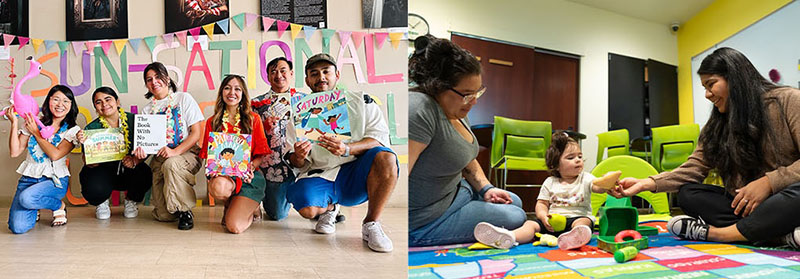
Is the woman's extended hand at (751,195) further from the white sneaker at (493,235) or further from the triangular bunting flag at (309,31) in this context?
the triangular bunting flag at (309,31)

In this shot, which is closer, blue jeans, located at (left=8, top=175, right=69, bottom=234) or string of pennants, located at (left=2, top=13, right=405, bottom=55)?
blue jeans, located at (left=8, top=175, right=69, bottom=234)

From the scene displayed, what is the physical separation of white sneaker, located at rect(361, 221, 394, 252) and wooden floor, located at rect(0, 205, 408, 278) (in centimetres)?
2

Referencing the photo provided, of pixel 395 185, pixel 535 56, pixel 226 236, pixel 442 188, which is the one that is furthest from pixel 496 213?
pixel 226 236

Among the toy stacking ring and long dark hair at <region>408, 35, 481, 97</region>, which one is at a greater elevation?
long dark hair at <region>408, 35, 481, 97</region>

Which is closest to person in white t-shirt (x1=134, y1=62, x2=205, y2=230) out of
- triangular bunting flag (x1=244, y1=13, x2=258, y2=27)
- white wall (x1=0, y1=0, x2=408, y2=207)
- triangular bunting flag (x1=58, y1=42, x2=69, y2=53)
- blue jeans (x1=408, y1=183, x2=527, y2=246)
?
white wall (x1=0, y1=0, x2=408, y2=207)

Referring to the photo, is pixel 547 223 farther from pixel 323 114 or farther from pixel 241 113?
pixel 241 113

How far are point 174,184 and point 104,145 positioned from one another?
30 centimetres

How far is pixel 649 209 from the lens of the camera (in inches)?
25.7

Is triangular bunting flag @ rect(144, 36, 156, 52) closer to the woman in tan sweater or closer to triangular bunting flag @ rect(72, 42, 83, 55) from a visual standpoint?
triangular bunting flag @ rect(72, 42, 83, 55)

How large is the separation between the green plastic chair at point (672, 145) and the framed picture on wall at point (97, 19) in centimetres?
176

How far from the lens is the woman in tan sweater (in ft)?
Answer: 2.00

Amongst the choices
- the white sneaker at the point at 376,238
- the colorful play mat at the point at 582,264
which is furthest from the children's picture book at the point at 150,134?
the colorful play mat at the point at 582,264

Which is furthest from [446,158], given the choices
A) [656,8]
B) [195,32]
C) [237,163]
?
[195,32]

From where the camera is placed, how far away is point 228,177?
127 cm
